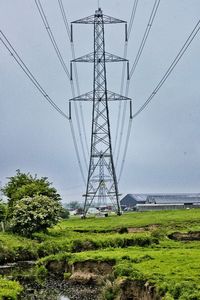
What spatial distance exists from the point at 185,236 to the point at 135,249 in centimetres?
1424

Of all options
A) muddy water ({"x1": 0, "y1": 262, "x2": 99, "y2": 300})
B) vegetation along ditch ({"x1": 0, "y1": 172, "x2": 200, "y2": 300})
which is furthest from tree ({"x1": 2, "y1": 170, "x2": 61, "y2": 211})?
muddy water ({"x1": 0, "y1": 262, "x2": 99, "y2": 300})

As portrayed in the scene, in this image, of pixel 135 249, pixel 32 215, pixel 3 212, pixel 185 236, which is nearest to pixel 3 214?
pixel 3 212

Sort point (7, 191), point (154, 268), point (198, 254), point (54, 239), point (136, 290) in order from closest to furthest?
point (136, 290)
point (154, 268)
point (198, 254)
point (54, 239)
point (7, 191)

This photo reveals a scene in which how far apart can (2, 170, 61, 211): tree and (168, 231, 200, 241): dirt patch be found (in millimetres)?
17443

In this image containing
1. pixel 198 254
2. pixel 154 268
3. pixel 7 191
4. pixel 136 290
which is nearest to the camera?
pixel 136 290

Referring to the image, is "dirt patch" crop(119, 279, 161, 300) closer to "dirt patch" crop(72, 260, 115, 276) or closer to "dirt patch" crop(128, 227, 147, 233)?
"dirt patch" crop(72, 260, 115, 276)

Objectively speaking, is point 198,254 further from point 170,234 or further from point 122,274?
point 170,234

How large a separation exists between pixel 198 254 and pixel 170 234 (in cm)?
2320

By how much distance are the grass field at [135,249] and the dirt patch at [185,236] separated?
0.69 meters

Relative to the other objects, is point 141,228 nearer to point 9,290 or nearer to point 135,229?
point 135,229

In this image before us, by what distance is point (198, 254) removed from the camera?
131 ft

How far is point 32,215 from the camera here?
65875 millimetres

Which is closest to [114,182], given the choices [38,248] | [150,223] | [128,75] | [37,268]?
[150,223]

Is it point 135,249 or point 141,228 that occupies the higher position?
point 141,228
